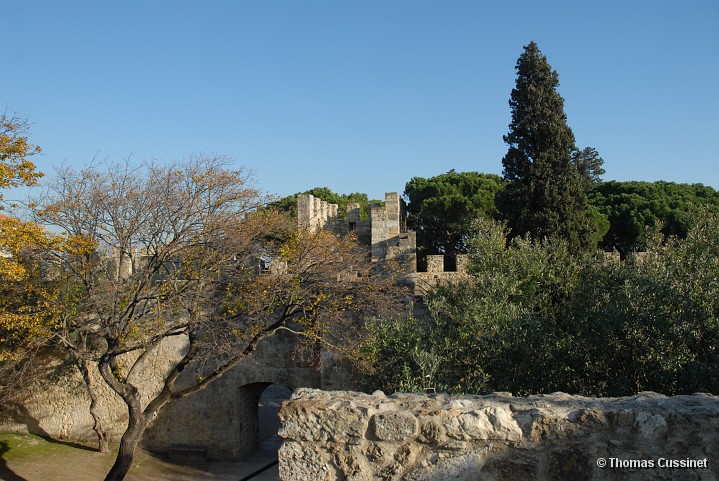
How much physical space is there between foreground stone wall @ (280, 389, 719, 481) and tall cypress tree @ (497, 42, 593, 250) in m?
13.4

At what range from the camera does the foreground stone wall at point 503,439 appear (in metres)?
3.59

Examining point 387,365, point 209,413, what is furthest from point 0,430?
point 387,365

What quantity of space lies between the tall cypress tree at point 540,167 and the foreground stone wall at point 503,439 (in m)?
13.4

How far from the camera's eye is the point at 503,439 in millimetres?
3719

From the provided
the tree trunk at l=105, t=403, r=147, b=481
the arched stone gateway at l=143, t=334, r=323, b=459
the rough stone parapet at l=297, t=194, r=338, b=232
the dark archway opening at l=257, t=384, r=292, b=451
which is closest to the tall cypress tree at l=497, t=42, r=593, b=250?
the rough stone parapet at l=297, t=194, r=338, b=232

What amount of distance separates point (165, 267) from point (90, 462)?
4572 mm

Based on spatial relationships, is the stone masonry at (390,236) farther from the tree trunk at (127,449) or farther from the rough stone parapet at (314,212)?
the tree trunk at (127,449)

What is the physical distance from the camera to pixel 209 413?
13.3 m

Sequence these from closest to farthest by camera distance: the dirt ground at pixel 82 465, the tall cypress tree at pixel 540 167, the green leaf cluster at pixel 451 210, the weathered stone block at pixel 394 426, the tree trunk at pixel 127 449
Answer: the weathered stone block at pixel 394 426 → the tree trunk at pixel 127 449 → the dirt ground at pixel 82 465 → the tall cypress tree at pixel 540 167 → the green leaf cluster at pixel 451 210

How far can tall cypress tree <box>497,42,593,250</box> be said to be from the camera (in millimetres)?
17047

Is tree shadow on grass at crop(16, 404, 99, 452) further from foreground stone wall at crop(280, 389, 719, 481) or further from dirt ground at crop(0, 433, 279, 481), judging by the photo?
foreground stone wall at crop(280, 389, 719, 481)

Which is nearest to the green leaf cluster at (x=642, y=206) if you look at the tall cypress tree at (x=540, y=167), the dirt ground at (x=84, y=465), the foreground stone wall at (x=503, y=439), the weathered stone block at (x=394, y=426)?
the tall cypress tree at (x=540, y=167)

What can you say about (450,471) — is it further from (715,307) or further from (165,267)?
(165,267)

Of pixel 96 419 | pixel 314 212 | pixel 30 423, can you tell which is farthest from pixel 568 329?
pixel 314 212
